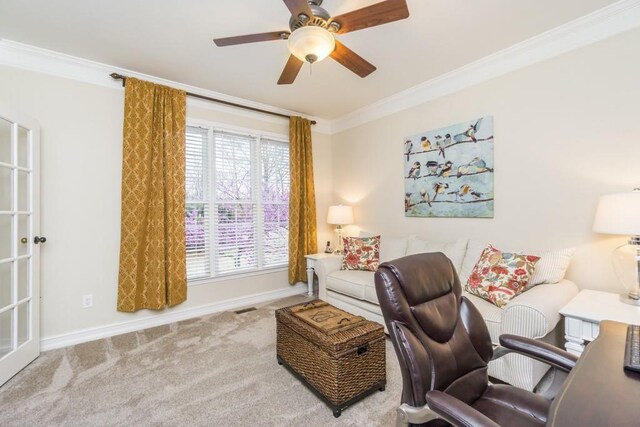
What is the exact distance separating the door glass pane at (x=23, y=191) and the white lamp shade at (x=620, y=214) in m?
4.26

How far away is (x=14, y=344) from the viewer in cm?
226

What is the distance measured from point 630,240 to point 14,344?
4476 mm

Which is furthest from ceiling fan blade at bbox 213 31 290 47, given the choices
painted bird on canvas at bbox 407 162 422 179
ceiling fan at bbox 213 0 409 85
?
painted bird on canvas at bbox 407 162 422 179

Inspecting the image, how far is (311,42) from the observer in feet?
5.88

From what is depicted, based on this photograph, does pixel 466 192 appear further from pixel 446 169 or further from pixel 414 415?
pixel 414 415

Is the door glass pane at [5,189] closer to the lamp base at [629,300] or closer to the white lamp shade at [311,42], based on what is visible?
A: the white lamp shade at [311,42]

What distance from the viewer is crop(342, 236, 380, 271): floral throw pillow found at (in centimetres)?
341

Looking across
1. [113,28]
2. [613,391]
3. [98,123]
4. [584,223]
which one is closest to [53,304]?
[98,123]

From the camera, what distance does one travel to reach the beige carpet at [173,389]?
176 centimetres

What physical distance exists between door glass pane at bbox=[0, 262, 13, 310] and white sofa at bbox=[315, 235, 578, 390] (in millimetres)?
2735

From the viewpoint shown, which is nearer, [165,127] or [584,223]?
[584,223]

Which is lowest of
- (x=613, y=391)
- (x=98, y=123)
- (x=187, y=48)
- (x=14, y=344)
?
(x=14, y=344)

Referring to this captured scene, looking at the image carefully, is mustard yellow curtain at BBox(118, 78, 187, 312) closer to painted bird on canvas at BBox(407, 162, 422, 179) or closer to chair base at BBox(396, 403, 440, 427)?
painted bird on canvas at BBox(407, 162, 422, 179)

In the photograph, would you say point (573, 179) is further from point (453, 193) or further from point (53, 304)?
point (53, 304)
